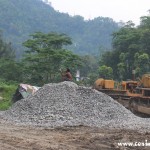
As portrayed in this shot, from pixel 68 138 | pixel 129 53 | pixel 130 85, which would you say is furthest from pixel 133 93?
pixel 129 53

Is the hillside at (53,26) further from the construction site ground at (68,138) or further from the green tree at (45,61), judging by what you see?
the construction site ground at (68,138)

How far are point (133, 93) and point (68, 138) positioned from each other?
30.4 ft

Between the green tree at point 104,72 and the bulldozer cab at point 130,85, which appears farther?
the green tree at point 104,72

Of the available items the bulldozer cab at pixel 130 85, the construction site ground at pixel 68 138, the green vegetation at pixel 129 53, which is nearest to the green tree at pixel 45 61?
the green vegetation at pixel 129 53

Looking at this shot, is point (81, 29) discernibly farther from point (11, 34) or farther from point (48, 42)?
point (48, 42)

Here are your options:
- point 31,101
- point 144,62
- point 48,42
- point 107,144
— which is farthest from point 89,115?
point 144,62

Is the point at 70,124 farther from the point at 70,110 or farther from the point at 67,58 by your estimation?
the point at 67,58

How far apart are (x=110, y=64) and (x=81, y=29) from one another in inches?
3111

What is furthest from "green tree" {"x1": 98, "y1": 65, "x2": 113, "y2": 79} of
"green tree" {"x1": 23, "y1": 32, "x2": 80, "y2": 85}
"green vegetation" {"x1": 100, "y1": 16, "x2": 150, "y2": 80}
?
"green tree" {"x1": 23, "y1": 32, "x2": 80, "y2": 85}

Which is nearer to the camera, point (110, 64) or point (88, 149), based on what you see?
point (88, 149)

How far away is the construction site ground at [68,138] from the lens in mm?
8602

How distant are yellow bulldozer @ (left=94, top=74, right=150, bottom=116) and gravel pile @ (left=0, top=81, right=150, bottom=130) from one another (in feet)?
7.26

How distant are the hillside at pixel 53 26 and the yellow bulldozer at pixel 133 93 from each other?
2812 inches

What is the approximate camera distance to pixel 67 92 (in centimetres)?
1579
